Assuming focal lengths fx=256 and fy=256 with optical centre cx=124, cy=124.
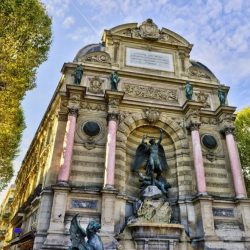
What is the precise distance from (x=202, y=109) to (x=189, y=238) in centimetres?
785

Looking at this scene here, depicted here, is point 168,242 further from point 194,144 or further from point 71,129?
point 71,129

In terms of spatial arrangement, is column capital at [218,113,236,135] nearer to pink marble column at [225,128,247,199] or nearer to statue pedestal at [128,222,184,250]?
pink marble column at [225,128,247,199]

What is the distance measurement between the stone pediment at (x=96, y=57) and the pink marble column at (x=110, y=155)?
188 inches

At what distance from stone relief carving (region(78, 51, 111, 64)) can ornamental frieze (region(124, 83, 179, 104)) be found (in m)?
2.22

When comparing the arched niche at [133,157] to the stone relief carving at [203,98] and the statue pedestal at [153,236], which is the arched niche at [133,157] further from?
the stone relief carving at [203,98]

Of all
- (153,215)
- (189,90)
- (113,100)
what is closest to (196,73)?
(189,90)

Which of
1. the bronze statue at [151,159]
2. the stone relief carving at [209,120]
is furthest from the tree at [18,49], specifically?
the stone relief carving at [209,120]

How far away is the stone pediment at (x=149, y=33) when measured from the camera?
60.0 ft

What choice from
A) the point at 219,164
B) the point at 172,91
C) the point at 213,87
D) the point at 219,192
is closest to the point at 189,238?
the point at 219,192

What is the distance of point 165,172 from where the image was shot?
47.9 ft

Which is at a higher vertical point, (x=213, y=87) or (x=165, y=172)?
(x=213, y=87)

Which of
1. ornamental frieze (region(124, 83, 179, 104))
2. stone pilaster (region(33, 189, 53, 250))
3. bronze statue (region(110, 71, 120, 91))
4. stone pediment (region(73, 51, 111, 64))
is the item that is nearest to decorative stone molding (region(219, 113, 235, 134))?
ornamental frieze (region(124, 83, 179, 104))

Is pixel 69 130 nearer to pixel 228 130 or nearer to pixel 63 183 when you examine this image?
pixel 63 183

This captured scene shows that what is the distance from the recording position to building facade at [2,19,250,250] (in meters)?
11.7
